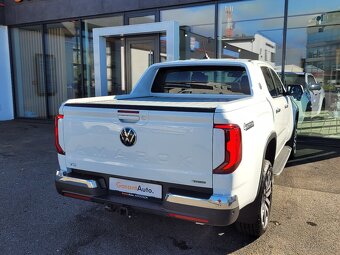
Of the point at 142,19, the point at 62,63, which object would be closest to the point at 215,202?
the point at 142,19

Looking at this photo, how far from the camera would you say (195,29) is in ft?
29.6

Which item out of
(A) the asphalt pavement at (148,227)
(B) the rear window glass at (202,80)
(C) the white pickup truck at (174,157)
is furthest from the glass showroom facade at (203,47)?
(C) the white pickup truck at (174,157)

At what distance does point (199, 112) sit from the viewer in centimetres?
262

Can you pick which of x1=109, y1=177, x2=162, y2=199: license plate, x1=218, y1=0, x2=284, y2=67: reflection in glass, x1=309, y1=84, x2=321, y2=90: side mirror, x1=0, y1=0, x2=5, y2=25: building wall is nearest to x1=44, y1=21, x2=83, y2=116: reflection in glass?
x1=0, y1=0, x2=5, y2=25: building wall

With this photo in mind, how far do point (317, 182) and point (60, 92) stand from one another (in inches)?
366

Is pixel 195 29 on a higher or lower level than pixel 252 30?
higher

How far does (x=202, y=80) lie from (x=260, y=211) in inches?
77.1

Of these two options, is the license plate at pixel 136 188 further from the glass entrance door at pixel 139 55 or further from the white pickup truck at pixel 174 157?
the glass entrance door at pixel 139 55

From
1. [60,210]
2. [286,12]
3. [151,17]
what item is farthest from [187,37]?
[60,210]

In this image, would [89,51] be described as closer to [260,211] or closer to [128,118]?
[128,118]

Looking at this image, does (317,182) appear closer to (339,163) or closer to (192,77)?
(339,163)

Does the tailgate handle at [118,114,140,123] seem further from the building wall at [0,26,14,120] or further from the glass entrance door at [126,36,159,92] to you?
the building wall at [0,26,14,120]

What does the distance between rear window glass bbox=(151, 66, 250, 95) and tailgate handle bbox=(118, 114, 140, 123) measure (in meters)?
1.70

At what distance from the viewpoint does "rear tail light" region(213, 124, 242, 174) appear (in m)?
2.54
